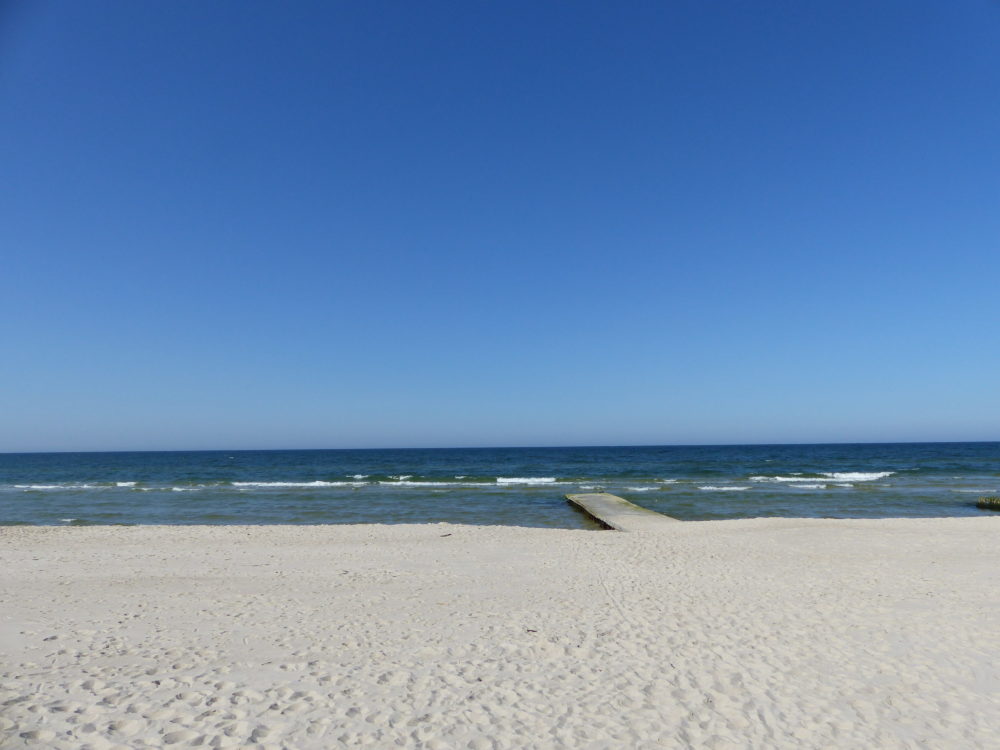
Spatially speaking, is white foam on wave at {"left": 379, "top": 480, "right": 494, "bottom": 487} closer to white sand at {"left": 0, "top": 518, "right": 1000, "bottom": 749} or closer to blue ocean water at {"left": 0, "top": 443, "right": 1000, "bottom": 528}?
blue ocean water at {"left": 0, "top": 443, "right": 1000, "bottom": 528}

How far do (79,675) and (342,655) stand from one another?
2385mm

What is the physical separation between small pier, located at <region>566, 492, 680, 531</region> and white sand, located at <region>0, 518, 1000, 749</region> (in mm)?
5172

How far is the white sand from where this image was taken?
485 centimetres

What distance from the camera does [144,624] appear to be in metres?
7.49

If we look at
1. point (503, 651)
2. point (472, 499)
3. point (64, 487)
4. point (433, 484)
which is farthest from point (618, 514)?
point (64, 487)

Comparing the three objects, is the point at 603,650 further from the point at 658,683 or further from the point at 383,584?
the point at 383,584

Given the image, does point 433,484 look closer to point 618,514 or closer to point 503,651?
point 618,514

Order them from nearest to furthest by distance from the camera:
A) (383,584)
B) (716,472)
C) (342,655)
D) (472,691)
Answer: (472,691) < (342,655) < (383,584) < (716,472)

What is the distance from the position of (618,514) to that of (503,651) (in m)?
A: 14.4

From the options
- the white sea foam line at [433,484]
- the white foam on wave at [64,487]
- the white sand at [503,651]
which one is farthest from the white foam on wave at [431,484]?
the white sand at [503,651]

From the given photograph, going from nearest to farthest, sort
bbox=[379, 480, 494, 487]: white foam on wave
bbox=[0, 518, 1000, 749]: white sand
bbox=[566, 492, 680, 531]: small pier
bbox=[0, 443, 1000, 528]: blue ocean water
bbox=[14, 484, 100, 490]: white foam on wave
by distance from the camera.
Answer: bbox=[0, 518, 1000, 749]: white sand
bbox=[566, 492, 680, 531]: small pier
bbox=[0, 443, 1000, 528]: blue ocean water
bbox=[14, 484, 100, 490]: white foam on wave
bbox=[379, 480, 494, 487]: white foam on wave

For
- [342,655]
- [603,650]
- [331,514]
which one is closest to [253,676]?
[342,655]

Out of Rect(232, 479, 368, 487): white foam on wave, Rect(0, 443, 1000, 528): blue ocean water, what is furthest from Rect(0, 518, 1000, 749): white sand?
A: Rect(232, 479, 368, 487): white foam on wave

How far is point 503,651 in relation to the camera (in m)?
6.59
